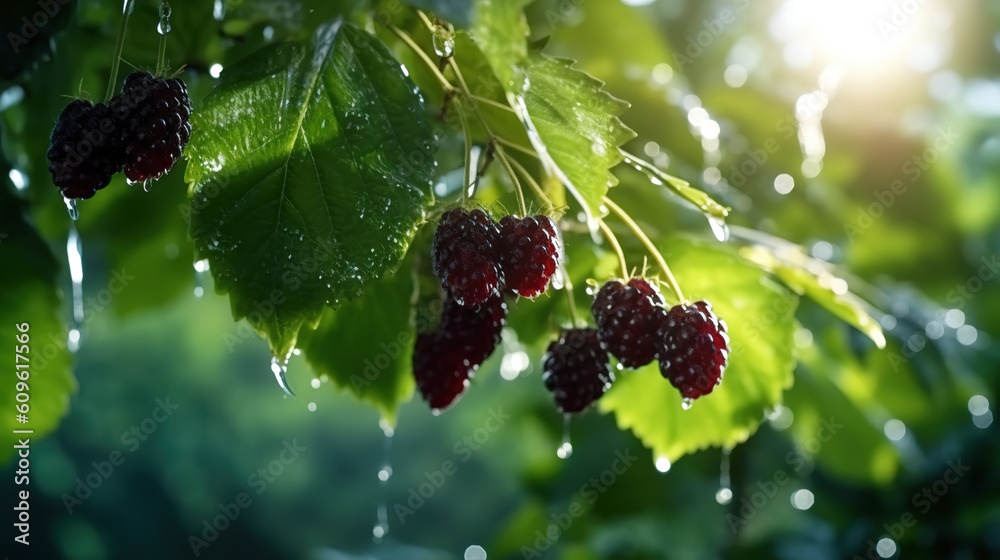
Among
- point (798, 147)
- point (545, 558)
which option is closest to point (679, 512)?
point (798, 147)

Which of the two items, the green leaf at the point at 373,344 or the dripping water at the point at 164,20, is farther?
the green leaf at the point at 373,344

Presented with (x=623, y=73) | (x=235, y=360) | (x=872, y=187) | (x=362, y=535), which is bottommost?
(x=362, y=535)

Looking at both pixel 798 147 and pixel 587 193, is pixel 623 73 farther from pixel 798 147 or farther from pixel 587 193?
pixel 587 193

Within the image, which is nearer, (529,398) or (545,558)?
(529,398)
